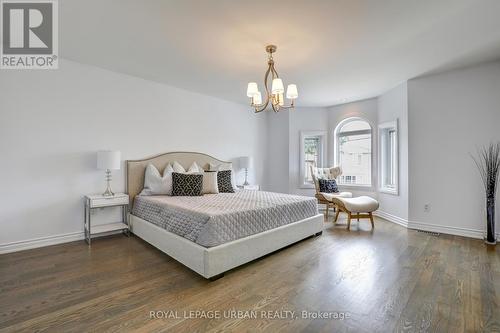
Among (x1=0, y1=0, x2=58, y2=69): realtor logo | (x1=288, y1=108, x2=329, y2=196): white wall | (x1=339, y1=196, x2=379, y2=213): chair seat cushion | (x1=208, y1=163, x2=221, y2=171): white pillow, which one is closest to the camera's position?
(x1=0, y1=0, x2=58, y2=69): realtor logo

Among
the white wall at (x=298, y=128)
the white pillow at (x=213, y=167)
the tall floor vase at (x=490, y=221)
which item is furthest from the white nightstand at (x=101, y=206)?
the tall floor vase at (x=490, y=221)

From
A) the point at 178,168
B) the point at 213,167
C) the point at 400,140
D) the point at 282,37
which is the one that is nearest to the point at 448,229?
the point at 400,140

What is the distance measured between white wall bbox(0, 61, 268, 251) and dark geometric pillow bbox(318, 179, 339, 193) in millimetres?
3184

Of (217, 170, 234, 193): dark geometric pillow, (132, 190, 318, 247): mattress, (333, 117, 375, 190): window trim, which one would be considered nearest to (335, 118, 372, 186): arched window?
(333, 117, 375, 190): window trim

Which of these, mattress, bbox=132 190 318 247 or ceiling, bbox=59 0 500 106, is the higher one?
ceiling, bbox=59 0 500 106

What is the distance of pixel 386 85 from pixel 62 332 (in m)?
5.38

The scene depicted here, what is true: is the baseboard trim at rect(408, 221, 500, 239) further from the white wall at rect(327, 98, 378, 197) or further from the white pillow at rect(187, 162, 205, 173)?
the white pillow at rect(187, 162, 205, 173)

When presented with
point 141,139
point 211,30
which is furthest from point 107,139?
point 211,30

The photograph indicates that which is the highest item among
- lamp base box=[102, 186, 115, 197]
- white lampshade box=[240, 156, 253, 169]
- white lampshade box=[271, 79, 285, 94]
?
white lampshade box=[271, 79, 285, 94]

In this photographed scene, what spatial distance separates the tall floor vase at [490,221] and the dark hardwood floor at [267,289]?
29cm

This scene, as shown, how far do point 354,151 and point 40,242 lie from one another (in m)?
6.05

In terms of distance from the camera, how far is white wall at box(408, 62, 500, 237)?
3449 millimetres

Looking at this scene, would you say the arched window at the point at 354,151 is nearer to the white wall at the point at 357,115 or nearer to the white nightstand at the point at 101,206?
the white wall at the point at 357,115

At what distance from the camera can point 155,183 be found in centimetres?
382
